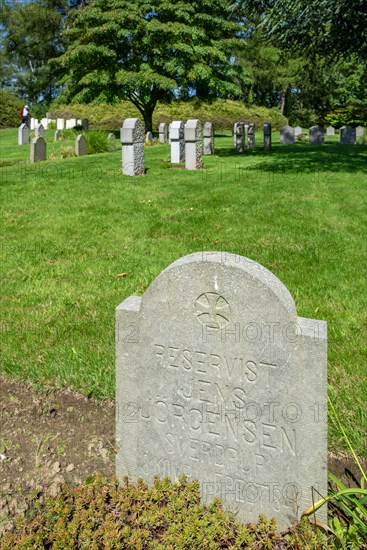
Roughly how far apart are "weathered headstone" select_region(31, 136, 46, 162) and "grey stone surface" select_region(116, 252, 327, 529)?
1429 centimetres

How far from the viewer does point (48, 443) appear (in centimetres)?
312

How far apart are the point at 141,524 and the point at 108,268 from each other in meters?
4.04

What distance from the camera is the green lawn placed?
12.8 feet

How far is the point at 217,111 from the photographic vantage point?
3897cm

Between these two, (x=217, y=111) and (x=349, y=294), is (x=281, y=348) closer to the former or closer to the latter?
(x=349, y=294)

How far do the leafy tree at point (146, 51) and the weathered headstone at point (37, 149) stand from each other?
11757 mm

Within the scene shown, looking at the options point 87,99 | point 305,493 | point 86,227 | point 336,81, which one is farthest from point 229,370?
point 336,81

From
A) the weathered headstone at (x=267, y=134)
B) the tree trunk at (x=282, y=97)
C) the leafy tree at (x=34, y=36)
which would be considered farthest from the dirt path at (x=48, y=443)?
the tree trunk at (x=282, y=97)

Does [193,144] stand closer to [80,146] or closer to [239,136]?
[80,146]

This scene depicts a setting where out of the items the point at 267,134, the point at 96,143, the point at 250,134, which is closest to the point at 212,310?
the point at 96,143

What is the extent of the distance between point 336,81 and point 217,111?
14.3 meters

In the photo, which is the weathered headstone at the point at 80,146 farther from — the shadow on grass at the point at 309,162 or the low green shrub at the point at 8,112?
the low green shrub at the point at 8,112

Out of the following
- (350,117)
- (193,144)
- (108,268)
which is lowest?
A: (108,268)

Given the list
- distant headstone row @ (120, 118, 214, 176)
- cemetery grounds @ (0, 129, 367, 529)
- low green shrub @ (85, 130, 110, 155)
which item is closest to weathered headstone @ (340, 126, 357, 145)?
low green shrub @ (85, 130, 110, 155)
